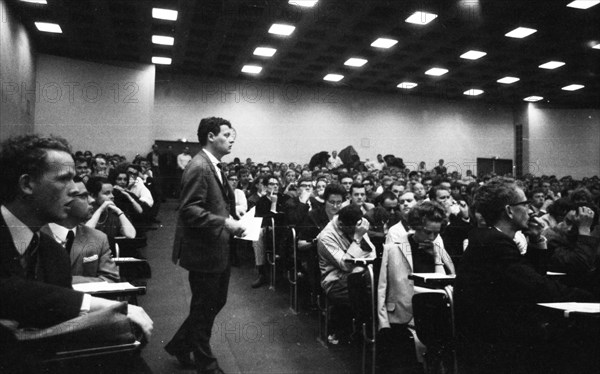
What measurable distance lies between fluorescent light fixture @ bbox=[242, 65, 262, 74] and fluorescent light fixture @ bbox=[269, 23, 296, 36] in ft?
10.3

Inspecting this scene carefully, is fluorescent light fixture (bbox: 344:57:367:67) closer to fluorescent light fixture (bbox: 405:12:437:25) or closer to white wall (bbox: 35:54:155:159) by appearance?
fluorescent light fixture (bbox: 405:12:437:25)

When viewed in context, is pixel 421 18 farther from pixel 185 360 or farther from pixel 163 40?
pixel 185 360

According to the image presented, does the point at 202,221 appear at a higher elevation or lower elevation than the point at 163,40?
lower

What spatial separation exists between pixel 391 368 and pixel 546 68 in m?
13.4

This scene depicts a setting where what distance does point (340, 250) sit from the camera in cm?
338

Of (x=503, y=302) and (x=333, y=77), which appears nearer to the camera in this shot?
(x=503, y=302)

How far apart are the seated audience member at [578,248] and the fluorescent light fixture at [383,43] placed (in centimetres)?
895

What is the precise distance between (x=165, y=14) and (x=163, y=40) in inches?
73.8

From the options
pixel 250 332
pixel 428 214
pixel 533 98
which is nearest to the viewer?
pixel 428 214

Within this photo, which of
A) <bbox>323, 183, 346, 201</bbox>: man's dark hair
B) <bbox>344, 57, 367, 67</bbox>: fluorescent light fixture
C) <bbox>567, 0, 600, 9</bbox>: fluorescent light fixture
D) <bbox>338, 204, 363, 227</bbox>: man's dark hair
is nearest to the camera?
<bbox>338, 204, 363, 227</bbox>: man's dark hair

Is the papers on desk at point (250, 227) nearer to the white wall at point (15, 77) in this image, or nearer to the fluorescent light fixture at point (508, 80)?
the white wall at point (15, 77)

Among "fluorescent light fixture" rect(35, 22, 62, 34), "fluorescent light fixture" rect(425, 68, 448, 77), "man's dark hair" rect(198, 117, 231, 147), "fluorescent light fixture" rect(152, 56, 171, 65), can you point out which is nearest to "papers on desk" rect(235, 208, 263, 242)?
"man's dark hair" rect(198, 117, 231, 147)

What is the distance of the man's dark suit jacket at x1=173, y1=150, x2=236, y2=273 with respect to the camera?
2.43m

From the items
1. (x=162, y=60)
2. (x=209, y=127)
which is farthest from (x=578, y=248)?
(x=162, y=60)
